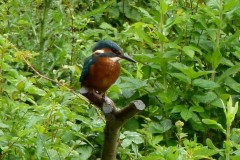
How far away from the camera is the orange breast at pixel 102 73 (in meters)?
3.89

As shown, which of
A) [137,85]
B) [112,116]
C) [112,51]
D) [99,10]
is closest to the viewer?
[112,116]

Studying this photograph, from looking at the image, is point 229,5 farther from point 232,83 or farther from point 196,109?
point 196,109

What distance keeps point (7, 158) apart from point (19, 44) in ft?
7.34

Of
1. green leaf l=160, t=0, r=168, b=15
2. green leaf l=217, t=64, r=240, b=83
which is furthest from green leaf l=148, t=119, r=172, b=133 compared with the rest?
green leaf l=160, t=0, r=168, b=15

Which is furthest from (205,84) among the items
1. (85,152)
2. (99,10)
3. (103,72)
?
(99,10)

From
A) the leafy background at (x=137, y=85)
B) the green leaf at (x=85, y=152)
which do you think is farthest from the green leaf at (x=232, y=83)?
the green leaf at (x=85, y=152)

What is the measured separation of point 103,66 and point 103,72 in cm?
3

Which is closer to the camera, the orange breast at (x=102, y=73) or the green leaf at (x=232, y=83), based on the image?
the orange breast at (x=102, y=73)

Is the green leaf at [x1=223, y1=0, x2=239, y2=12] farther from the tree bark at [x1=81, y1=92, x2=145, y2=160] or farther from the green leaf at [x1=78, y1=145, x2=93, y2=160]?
the tree bark at [x1=81, y1=92, x2=145, y2=160]

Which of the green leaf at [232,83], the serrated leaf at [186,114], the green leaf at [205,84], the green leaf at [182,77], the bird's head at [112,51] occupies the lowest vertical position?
the serrated leaf at [186,114]

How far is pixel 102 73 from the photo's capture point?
3920 millimetres

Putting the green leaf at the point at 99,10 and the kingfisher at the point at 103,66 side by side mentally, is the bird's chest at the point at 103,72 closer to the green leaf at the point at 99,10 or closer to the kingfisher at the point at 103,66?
the kingfisher at the point at 103,66

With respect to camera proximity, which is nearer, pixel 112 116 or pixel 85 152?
pixel 112 116

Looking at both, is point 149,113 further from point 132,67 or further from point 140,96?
point 132,67
